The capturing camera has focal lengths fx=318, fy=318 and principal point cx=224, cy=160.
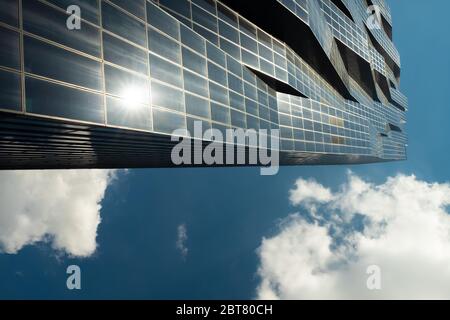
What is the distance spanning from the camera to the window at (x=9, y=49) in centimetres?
1040

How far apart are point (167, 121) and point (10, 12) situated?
9066 mm

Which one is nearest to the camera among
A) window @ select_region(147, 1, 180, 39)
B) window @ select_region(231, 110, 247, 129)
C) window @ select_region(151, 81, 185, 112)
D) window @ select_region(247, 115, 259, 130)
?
window @ select_region(151, 81, 185, 112)

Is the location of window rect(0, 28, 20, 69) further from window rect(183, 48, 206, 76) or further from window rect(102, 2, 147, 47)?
window rect(183, 48, 206, 76)

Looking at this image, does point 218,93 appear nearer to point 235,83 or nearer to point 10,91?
point 235,83

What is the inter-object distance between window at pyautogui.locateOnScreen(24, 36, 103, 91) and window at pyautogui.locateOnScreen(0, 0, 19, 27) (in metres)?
0.60

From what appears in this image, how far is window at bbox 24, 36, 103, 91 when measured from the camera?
11.4 metres

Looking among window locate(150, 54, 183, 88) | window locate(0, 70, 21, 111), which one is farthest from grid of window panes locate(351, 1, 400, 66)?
window locate(0, 70, 21, 111)

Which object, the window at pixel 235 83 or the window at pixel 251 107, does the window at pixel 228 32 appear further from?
the window at pixel 251 107

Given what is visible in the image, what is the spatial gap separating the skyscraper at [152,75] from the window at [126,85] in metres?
0.06

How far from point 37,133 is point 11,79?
3.81 m

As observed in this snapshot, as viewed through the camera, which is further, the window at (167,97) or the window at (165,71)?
the window at (165,71)

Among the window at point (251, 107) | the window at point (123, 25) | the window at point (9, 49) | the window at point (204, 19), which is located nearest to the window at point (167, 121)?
the window at point (123, 25)

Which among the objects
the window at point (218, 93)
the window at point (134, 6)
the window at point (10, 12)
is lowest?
the window at point (10, 12)
